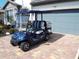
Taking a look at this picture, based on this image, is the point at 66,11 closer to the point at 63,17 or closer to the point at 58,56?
the point at 63,17

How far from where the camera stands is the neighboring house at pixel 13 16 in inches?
863

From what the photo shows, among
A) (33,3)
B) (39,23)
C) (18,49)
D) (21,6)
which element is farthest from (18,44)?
(21,6)

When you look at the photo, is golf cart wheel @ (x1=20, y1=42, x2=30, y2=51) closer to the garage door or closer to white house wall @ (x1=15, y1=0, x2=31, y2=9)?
the garage door

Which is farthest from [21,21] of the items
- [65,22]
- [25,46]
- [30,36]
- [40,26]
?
[25,46]

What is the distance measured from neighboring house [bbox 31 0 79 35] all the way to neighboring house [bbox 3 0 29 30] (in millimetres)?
3625

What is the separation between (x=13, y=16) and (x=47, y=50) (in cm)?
1360

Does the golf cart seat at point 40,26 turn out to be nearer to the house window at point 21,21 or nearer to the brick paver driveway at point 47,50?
the brick paver driveway at point 47,50

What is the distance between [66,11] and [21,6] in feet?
28.2

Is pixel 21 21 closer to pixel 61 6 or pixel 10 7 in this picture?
pixel 10 7

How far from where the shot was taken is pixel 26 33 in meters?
13.0

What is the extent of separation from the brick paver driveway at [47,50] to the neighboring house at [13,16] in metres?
7.20

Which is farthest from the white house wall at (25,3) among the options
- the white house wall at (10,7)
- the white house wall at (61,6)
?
the white house wall at (61,6)

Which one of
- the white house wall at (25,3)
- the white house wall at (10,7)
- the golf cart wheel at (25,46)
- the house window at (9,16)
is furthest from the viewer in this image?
the house window at (9,16)

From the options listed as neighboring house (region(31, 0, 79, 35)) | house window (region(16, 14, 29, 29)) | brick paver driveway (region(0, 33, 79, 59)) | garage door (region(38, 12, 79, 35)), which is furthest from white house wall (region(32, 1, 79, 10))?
brick paver driveway (region(0, 33, 79, 59))
